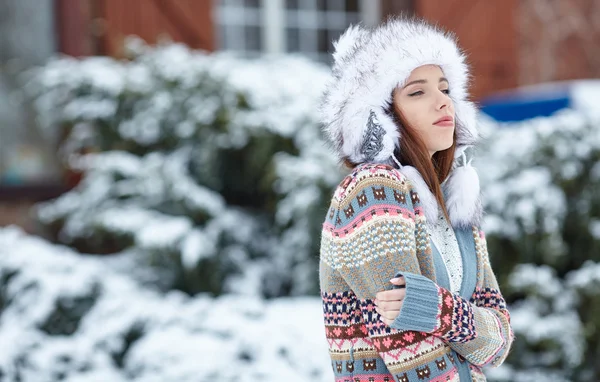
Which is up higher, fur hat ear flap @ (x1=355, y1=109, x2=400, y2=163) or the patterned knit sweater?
fur hat ear flap @ (x1=355, y1=109, x2=400, y2=163)

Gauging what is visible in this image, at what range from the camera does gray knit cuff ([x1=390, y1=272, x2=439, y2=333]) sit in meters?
1.42

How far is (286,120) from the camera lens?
4555 millimetres

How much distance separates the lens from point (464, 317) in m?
1.49

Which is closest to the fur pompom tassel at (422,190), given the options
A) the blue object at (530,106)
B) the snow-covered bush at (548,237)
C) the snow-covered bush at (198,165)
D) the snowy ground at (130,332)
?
the snowy ground at (130,332)

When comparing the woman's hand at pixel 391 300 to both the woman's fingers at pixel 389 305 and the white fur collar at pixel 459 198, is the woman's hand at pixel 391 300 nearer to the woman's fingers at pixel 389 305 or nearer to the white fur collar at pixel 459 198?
the woman's fingers at pixel 389 305

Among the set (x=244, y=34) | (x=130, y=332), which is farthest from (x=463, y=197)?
(x=244, y=34)

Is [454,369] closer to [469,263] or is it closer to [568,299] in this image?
[469,263]

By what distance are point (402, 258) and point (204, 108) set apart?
3376 mm

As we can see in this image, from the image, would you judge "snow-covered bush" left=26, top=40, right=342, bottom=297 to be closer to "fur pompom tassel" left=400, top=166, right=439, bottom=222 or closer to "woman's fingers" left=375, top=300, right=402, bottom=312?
"fur pompom tassel" left=400, top=166, right=439, bottom=222

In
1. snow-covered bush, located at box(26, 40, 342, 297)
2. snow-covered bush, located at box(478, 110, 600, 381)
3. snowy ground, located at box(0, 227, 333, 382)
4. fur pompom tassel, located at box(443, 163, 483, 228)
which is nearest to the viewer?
fur pompom tassel, located at box(443, 163, 483, 228)

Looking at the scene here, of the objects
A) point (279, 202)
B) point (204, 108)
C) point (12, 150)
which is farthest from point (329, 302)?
point (12, 150)

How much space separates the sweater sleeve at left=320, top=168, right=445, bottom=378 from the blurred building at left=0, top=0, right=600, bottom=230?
369cm

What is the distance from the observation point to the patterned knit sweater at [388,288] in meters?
1.46

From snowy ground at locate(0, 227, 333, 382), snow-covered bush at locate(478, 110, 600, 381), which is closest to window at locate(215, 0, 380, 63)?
snow-covered bush at locate(478, 110, 600, 381)
